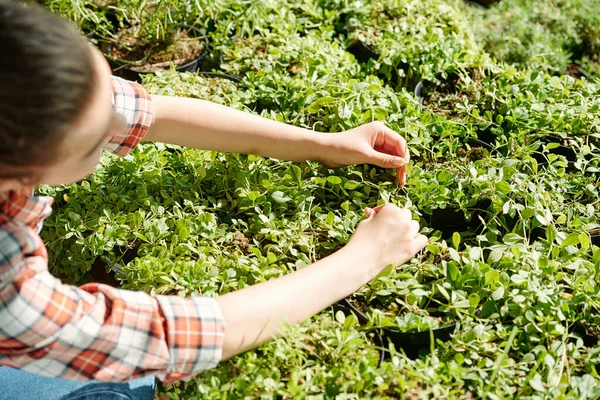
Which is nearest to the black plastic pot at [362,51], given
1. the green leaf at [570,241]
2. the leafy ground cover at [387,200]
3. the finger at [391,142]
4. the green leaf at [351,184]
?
the leafy ground cover at [387,200]

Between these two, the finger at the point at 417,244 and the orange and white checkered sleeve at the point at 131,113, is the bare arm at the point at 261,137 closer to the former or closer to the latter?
the orange and white checkered sleeve at the point at 131,113

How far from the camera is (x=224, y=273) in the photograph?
1579mm

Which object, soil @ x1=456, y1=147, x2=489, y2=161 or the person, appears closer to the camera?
the person

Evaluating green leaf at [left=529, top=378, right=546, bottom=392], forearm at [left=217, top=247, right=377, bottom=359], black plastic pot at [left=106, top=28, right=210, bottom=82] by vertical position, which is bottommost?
black plastic pot at [left=106, top=28, right=210, bottom=82]

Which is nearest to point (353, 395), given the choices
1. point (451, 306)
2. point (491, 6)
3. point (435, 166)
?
point (451, 306)

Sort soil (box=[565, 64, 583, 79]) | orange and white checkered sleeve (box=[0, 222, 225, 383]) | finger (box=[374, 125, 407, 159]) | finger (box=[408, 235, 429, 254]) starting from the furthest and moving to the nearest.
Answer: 1. soil (box=[565, 64, 583, 79])
2. finger (box=[374, 125, 407, 159])
3. finger (box=[408, 235, 429, 254])
4. orange and white checkered sleeve (box=[0, 222, 225, 383])

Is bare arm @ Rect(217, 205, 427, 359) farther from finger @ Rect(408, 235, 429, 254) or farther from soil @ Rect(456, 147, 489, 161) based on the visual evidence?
soil @ Rect(456, 147, 489, 161)

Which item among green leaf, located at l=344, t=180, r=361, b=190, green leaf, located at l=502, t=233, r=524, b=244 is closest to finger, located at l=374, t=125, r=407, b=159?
green leaf, located at l=344, t=180, r=361, b=190

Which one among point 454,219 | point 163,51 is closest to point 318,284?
point 454,219

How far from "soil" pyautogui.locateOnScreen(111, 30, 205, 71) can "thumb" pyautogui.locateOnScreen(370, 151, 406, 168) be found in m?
1.13

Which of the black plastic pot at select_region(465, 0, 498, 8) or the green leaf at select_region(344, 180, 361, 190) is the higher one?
the black plastic pot at select_region(465, 0, 498, 8)

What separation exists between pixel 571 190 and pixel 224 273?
0.97m

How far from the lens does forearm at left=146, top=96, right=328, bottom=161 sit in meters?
1.80

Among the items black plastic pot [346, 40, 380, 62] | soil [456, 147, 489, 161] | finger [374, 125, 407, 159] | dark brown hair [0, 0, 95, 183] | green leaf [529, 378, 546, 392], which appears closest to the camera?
dark brown hair [0, 0, 95, 183]
